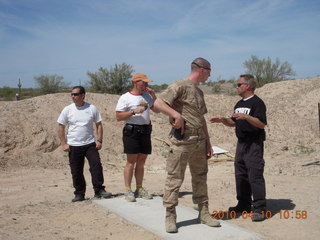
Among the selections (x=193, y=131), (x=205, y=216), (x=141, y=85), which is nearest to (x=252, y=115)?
(x=193, y=131)

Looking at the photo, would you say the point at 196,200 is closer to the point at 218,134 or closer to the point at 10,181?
the point at 10,181

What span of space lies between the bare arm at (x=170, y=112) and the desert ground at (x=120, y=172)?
1.37 m

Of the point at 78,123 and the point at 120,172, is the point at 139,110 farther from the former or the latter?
the point at 120,172

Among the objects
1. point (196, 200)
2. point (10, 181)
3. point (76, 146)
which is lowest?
point (10, 181)

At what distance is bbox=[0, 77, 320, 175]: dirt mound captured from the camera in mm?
10930

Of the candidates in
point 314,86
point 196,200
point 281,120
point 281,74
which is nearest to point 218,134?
point 281,120

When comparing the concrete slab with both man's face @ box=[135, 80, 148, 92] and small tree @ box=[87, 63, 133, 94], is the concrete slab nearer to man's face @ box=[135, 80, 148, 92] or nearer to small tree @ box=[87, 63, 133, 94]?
man's face @ box=[135, 80, 148, 92]

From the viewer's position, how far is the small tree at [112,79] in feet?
73.3

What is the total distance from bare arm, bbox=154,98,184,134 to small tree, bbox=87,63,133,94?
60.6ft

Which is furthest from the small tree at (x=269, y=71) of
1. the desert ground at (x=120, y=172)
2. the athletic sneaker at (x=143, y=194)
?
the athletic sneaker at (x=143, y=194)

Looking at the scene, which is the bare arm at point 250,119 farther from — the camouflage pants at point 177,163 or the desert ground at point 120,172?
the desert ground at point 120,172

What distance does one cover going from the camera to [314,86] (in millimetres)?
20641

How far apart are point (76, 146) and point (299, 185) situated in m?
4.22

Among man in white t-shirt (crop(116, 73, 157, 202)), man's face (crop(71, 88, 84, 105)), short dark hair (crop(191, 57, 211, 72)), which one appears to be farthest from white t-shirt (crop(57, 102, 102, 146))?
short dark hair (crop(191, 57, 211, 72))
